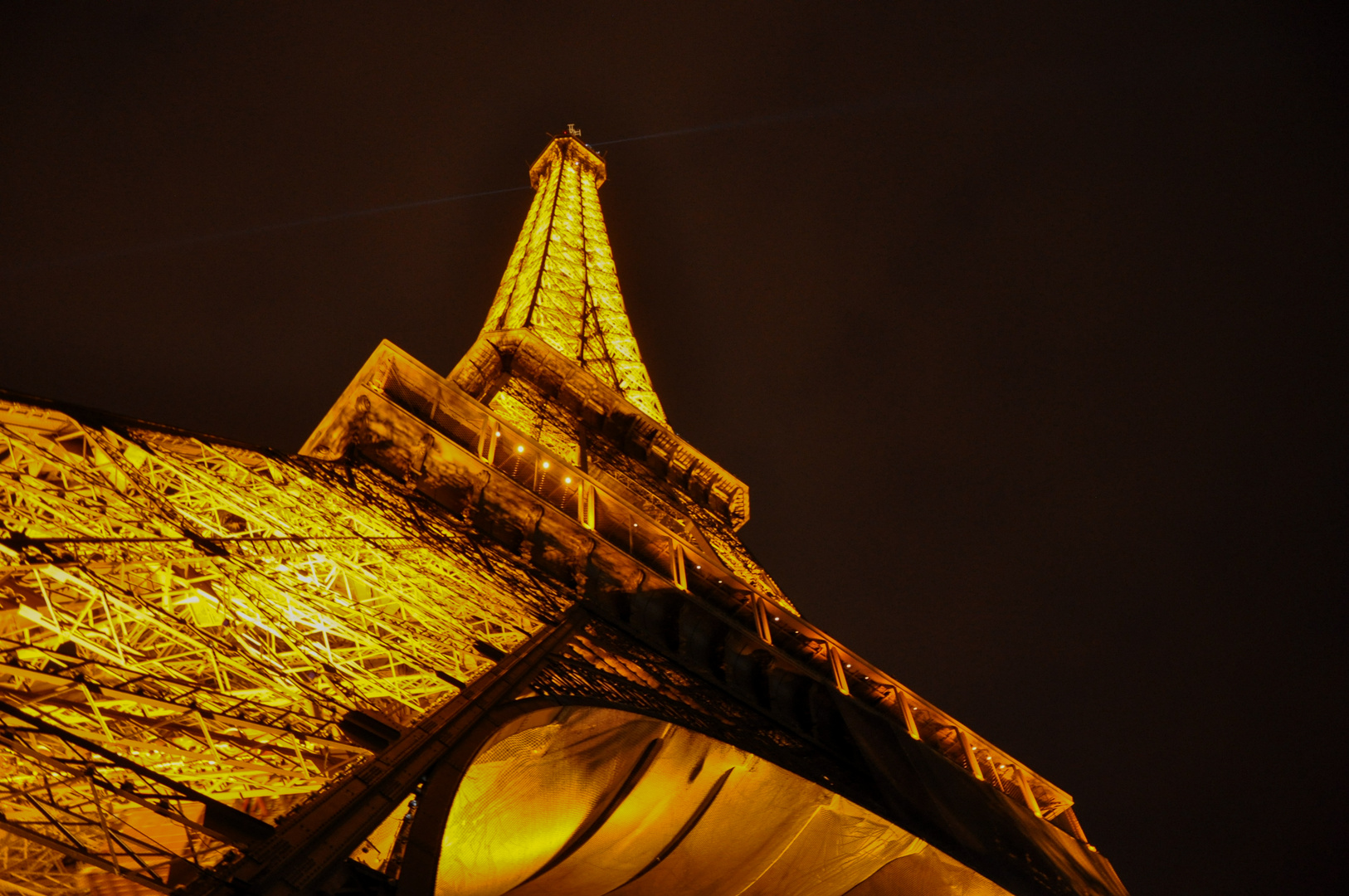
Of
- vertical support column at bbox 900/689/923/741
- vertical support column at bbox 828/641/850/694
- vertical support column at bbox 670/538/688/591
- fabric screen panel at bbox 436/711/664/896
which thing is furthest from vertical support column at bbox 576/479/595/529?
vertical support column at bbox 900/689/923/741

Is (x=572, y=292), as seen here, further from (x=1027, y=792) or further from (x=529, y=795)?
(x=529, y=795)

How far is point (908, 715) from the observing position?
17.1 m

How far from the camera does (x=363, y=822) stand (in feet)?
A: 16.4

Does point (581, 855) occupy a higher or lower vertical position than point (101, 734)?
lower

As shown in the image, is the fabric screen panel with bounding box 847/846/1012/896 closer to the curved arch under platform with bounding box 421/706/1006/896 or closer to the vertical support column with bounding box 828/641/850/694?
the curved arch under platform with bounding box 421/706/1006/896

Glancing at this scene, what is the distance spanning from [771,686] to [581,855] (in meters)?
5.02

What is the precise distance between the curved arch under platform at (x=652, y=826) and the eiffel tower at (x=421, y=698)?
0.13 feet

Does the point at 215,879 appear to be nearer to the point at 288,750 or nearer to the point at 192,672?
the point at 288,750

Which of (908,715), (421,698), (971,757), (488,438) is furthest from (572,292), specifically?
(421,698)

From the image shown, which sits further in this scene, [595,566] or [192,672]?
[595,566]

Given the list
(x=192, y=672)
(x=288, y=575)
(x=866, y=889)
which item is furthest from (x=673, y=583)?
(x=192, y=672)

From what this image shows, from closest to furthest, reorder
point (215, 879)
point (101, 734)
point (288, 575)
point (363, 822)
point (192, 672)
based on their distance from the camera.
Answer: point (215, 879) < point (363, 822) < point (101, 734) < point (192, 672) < point (288, 575)

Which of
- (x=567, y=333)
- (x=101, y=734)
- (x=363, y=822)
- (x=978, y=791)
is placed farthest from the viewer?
(x=567, y=333)

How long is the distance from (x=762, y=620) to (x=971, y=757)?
189 inches
